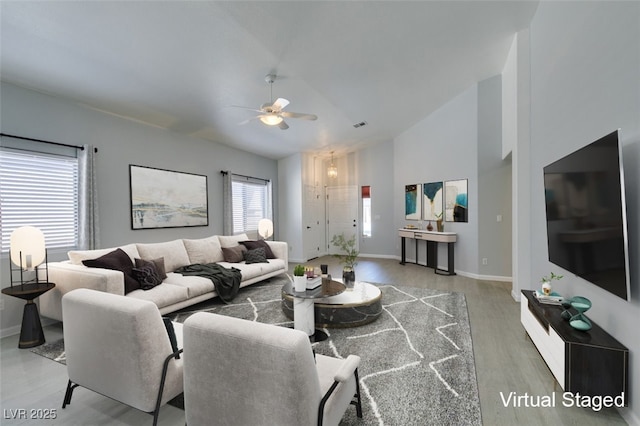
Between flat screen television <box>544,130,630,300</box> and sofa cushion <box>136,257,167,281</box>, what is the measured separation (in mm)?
4336

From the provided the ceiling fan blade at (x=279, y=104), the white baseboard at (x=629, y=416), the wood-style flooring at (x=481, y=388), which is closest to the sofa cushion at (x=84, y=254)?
the wood-style flooring at (x=481, y=388)

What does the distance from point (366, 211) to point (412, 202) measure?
1.57m

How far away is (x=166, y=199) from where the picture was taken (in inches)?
191

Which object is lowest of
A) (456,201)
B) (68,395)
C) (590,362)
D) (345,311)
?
(68,395)

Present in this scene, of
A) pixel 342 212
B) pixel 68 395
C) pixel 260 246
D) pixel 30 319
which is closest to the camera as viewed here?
pixel 68 395

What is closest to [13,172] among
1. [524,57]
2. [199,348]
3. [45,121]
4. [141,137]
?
[45,121]

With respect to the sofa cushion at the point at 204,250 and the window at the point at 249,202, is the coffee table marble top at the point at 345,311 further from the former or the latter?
the window at the point at 249,202

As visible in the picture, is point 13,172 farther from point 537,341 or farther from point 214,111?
point 537,341

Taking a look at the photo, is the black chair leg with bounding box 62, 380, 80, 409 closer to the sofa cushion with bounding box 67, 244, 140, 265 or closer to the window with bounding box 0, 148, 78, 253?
the sofa cushion with bounding box 67, 244, 140, 265

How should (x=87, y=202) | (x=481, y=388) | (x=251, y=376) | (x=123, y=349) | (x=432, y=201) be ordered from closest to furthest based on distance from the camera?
(x=251, y=376), (x=123, y=349), (x=481, y=388), (x=87, y=202), (x=432, y=201)

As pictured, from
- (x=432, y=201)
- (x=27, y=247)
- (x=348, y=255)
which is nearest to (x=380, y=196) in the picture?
(x=432, y=201)

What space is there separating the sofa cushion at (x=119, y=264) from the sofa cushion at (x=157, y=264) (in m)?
0.11

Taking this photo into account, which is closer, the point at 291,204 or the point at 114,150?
the point at 114,150

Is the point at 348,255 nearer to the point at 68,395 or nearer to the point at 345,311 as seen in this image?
the point at 345,311
